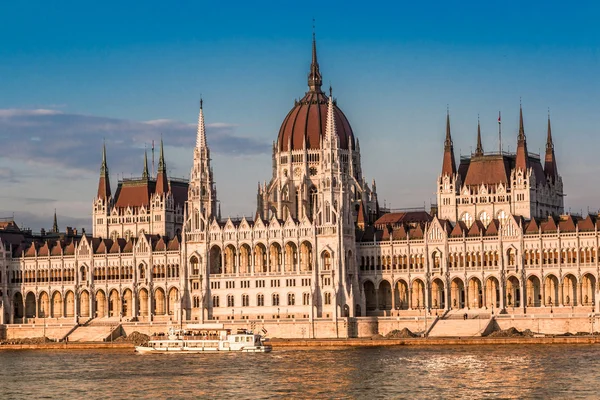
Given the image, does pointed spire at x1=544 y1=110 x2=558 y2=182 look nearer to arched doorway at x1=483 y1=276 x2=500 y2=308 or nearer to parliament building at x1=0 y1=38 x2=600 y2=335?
parliament building at x1=0 y1=38 x2=600 y2=335

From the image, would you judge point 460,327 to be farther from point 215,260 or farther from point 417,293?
point 215,260

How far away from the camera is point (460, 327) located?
6393 inches

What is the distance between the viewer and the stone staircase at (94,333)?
180000 millimetres

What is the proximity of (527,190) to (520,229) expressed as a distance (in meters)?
12.8

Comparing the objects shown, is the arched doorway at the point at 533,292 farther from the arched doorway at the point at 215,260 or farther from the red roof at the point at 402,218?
the arched doorway at the point at 215,260

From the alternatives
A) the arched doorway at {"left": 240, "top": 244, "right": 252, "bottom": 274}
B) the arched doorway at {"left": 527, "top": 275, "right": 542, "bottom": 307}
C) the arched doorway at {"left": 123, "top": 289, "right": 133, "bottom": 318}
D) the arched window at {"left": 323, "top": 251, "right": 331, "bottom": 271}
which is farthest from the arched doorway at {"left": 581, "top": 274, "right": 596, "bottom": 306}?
the arched doorway at {"left": 123, "top": 289, "right": 133, "bottom": 318}

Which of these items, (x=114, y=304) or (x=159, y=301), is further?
(x=114, y=304)

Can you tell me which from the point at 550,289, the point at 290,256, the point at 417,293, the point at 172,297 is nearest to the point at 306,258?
the point at 290,256

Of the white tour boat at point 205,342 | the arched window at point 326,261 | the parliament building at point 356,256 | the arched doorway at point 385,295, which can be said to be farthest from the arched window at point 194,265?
the white tour boat at point 205,342

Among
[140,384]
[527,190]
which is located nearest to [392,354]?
[140,384]

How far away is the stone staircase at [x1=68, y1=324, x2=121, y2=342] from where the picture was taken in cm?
18000

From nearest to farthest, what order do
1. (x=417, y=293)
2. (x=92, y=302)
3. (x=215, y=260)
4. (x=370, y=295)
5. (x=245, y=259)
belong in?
(x=417, y=293) → (x=370, y=295) → (x=245, y=259) → (x=215, y=260) → (x=92, y=302)

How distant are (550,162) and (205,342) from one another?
5568 centimetres

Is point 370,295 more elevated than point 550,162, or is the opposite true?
point 550,162
